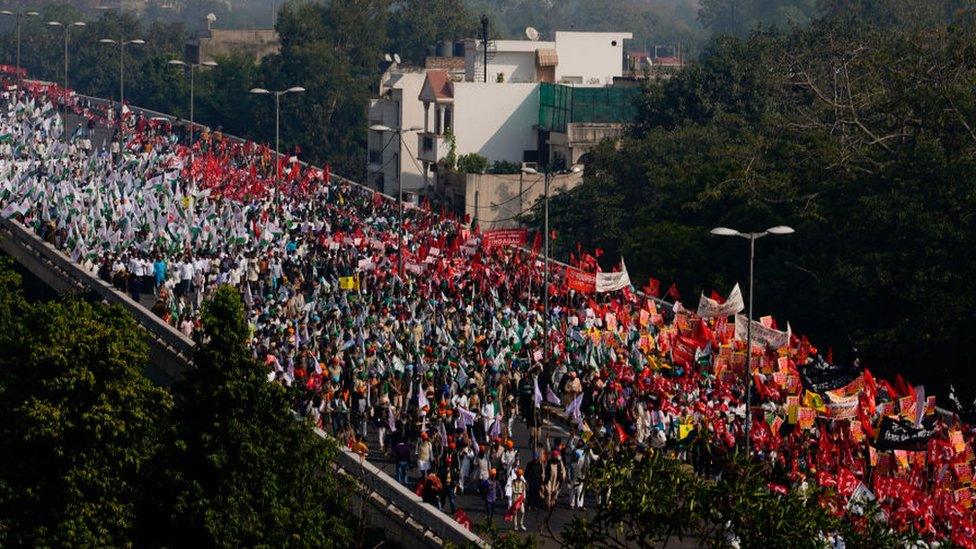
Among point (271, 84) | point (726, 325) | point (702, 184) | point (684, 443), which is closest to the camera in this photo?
point (684, 443)

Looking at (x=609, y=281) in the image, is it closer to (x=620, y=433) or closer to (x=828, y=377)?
(x=828, y=377)

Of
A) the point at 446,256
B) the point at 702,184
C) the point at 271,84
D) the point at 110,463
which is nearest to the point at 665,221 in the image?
the point at 702,184

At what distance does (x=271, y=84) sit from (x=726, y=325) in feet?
232

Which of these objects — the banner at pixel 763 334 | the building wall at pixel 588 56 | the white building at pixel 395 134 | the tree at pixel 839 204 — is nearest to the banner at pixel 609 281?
the banner at pixel 763 334

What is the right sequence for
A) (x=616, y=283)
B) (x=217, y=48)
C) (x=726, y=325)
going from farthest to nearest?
(x=217, y=48), (x=616, y=283), (x=726, y=325)

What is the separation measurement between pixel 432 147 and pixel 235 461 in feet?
201

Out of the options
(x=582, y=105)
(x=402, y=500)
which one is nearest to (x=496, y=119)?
(x=582, y=105)

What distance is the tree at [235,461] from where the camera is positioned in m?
27.6

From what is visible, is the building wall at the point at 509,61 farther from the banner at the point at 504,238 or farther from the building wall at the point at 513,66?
the banner at the point at 504,238

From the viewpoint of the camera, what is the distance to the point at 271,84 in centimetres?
11088

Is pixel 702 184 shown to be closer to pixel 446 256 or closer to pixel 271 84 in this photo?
pixel 446 256

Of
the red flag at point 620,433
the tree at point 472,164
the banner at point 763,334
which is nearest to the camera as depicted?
the red flag at point 620,433

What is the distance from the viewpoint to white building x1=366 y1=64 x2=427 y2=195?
92188 mm

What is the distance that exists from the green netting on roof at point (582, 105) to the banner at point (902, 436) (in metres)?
52.8
